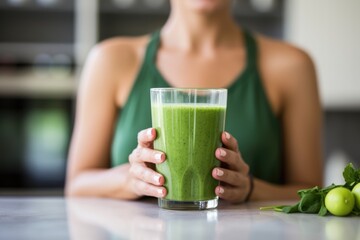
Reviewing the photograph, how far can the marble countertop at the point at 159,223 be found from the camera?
99cm

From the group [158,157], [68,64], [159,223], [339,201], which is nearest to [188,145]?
[158,157]

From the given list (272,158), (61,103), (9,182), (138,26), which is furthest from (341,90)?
(272,158)

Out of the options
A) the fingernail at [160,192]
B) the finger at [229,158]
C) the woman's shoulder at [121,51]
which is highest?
the woman's shoulder at [121,51]

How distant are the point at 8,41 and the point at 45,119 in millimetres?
624

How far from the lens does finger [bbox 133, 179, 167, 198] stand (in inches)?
47.9

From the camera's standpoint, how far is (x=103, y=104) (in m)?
1.86

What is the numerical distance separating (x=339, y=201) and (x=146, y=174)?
35 centimetres

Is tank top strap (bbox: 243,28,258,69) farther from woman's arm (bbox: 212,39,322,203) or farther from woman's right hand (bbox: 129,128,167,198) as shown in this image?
woman's right hand (bbox: 129,128,167,198)

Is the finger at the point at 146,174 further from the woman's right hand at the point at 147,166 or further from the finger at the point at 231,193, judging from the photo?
the finger at the point at 231,193

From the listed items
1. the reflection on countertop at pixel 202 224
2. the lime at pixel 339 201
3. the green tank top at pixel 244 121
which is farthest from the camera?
the green tank top at pixel 244 121

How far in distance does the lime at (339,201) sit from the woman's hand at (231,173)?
0.19 m

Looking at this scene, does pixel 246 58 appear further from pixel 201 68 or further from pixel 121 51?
pixel 121 51

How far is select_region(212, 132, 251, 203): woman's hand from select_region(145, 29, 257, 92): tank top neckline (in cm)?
53

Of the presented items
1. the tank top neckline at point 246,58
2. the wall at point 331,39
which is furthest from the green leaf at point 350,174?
the wall at point 331,39
